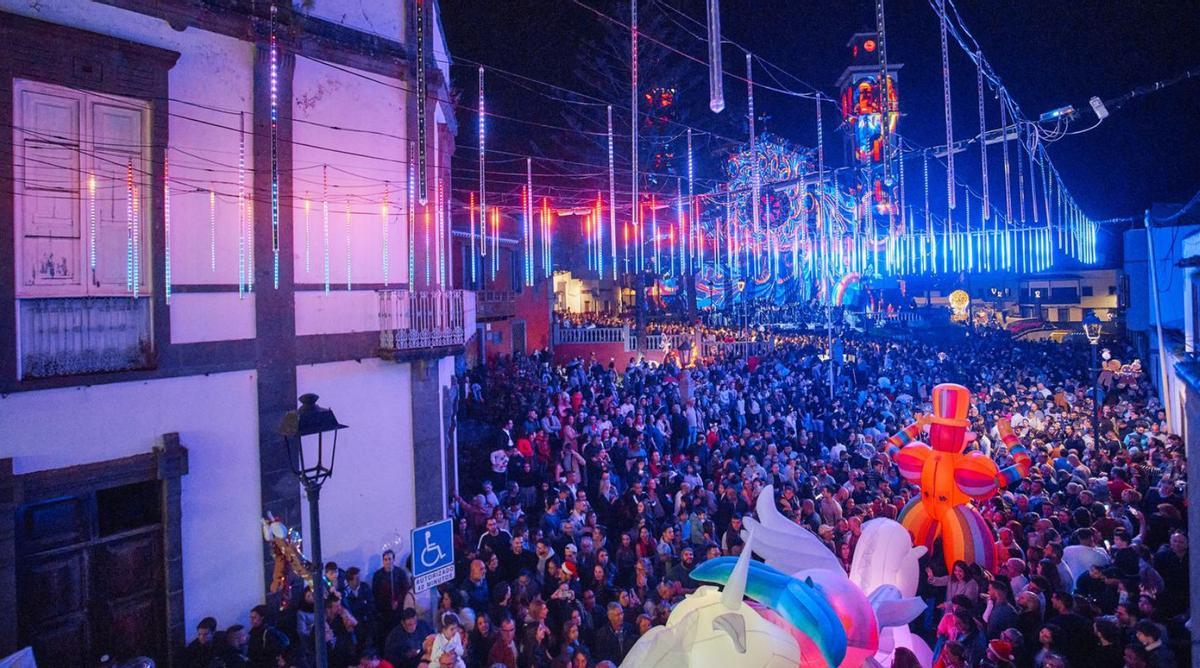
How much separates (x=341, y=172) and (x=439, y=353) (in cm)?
261

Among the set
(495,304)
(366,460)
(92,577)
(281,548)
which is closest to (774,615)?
(281,548)

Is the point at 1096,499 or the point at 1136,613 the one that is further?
the point at 1096,499

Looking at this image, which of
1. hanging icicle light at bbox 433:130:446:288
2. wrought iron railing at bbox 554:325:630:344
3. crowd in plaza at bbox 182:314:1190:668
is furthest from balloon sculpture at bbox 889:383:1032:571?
wrought iron railing at bbox 554:325:630:344

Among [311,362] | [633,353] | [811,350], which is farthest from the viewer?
[633,353]

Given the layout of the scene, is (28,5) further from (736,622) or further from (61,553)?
(736,622)

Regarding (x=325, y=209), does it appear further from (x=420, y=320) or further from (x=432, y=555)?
(x=432, y=555)

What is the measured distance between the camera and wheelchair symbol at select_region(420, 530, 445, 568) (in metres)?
6.33

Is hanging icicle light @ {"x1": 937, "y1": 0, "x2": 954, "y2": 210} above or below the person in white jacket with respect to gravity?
above

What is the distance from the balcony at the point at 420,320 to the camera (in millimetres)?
8664

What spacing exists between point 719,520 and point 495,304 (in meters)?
17.8

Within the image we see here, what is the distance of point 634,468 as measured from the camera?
1088 cm

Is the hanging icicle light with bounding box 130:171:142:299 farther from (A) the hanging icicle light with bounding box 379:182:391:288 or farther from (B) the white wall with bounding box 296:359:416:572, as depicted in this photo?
(A) the hanging icicle light with bounding box 379:182:391:288

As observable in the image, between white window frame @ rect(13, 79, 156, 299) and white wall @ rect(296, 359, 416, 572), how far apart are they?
2085 millimetres

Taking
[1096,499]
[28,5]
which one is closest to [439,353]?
[28,5]
